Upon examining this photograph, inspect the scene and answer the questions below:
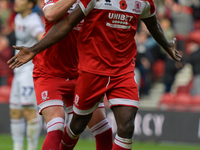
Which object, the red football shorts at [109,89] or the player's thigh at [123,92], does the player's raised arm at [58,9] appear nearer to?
the red football shorts at [109,89]

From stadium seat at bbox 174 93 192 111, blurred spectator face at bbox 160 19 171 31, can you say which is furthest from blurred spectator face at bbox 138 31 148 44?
stadium seat at bbox 174 93 192 111

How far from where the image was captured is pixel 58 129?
15.9 ft

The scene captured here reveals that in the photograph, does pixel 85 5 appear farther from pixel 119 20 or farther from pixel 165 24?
pixel 165 24

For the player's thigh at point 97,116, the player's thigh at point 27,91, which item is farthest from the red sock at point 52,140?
the player's thigh at point 27,91

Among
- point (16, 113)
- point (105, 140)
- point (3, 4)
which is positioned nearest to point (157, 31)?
point (105, 140)

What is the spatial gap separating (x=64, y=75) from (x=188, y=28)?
8637 mm

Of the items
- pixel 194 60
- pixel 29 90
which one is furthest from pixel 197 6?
pixel 29 90

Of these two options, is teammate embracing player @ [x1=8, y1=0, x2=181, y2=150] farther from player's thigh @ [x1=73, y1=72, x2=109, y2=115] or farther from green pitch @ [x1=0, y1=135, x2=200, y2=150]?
green pitch @ [x1=0, y1=135, x2=200, y2=150]

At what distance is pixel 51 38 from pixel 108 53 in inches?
25.1

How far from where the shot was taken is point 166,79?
12.0 metres

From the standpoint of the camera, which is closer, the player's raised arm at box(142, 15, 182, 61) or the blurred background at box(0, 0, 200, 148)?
the player's raised arm at box(142, 15, 182, 61)

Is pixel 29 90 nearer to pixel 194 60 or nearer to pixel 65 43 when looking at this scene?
pixel 65 43

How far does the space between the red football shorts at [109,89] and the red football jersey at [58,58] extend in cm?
41

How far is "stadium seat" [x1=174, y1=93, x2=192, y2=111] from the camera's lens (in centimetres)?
1046
